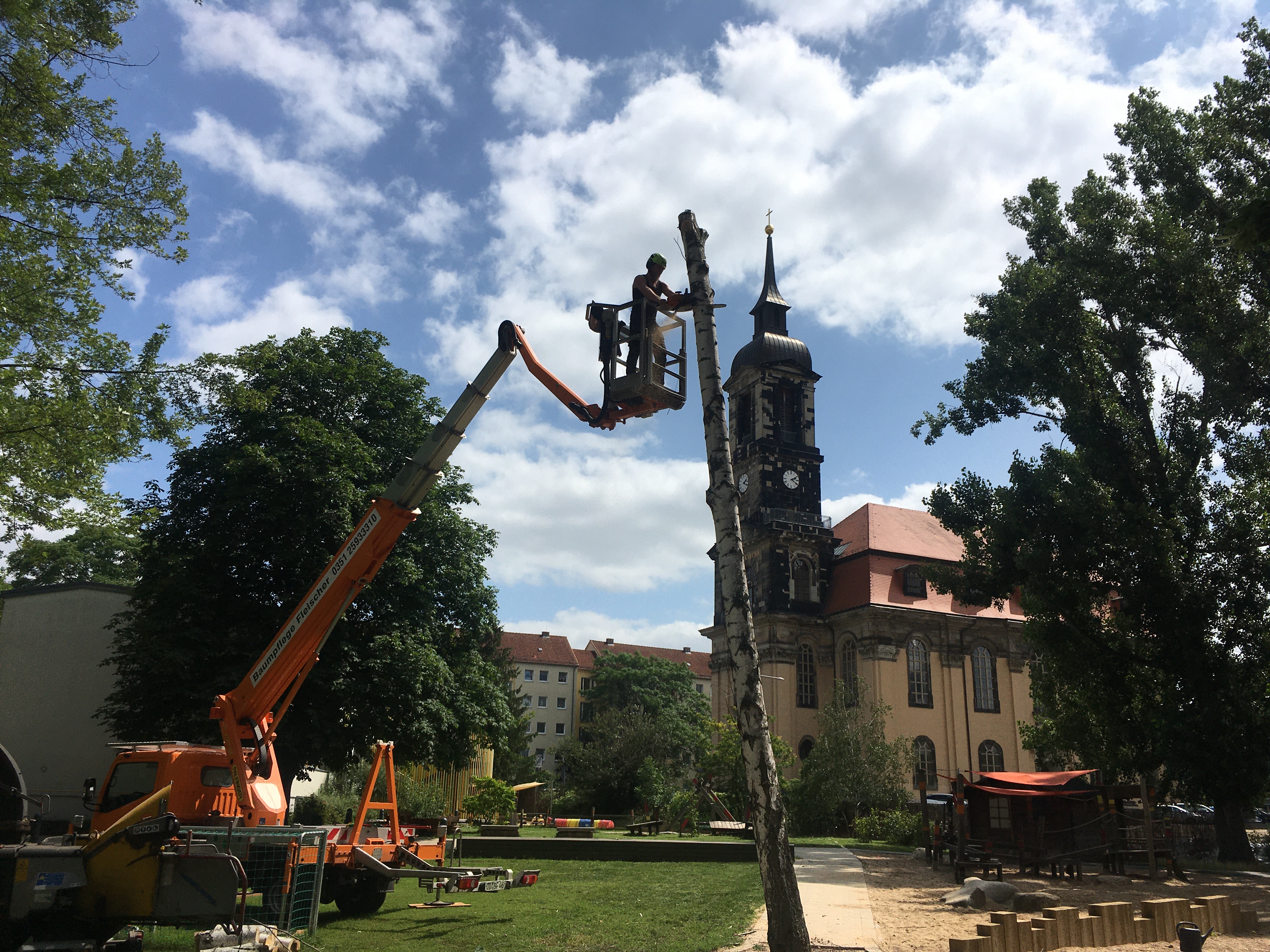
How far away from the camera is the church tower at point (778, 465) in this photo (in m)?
51.5

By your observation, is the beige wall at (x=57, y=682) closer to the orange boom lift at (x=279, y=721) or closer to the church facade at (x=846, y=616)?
Answer: the orange boom lift at (x=279, y=721)

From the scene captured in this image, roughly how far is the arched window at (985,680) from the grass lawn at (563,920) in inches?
1498

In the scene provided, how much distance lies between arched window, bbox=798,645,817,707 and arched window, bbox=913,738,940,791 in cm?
588

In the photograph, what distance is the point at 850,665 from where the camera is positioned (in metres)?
49.3

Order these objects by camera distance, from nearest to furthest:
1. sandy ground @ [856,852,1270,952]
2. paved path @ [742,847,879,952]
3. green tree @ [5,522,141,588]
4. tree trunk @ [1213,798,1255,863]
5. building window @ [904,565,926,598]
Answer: paved path @ [742,847,879,952] → sandy ground @ [856,852,1270,952] → tree trunk @ [1213,798,1255,863] → green tree @ [5,522,141,588] → building window @ [904,565,926,598]

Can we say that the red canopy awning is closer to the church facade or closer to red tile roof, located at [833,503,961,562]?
the church facade

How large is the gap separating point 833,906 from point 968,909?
83.0 inches

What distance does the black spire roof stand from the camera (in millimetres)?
54812

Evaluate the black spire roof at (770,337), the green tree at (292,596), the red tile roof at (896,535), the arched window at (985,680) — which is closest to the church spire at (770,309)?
the black spire roof at (770,337)

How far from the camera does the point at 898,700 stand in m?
47.7

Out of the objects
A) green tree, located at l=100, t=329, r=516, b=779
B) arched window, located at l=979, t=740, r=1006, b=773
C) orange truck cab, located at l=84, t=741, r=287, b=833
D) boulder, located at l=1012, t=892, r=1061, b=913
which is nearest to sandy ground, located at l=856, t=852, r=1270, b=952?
boulder, located at l=1012, t=892, r=1061, b=913

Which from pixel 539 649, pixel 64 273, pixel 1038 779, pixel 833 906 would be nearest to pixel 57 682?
pixel 64 273

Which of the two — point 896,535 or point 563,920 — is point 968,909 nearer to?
point 563,920

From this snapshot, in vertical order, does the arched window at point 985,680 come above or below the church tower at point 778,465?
below
